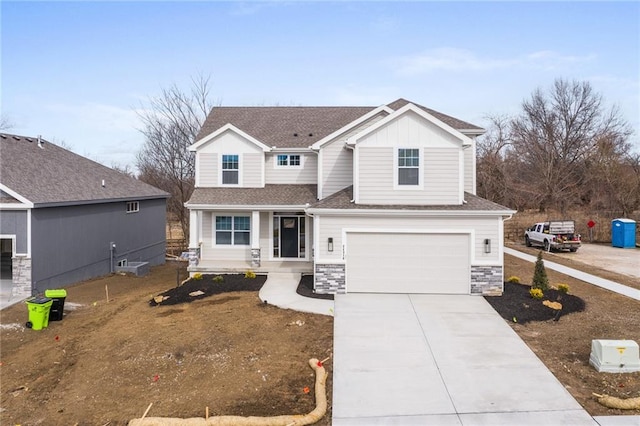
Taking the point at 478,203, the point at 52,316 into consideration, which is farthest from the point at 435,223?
the point at 52,316

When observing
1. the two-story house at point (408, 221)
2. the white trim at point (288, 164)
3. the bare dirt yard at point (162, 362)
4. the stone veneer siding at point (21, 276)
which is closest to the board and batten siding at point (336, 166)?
the two-story house at point (408, 221)

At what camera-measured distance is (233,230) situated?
17.2 metres

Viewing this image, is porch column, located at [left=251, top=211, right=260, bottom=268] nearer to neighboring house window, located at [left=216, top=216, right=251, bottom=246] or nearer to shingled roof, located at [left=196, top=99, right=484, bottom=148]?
neighboring house window, located at [left=216, top=216, right=251, bottom=246]

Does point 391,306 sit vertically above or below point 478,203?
below

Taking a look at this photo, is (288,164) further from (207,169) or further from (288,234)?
(207,169)

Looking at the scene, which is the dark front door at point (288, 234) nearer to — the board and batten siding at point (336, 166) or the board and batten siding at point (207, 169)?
the board and batten siding at point (336, 166)

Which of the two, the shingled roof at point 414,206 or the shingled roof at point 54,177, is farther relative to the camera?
the shingled roof at point 54,177

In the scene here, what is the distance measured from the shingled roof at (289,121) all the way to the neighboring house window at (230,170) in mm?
1523

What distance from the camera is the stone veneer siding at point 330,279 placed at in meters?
13.1

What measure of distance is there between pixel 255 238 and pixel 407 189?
20.5 feet

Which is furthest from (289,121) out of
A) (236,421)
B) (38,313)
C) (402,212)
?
Result: (236,421)

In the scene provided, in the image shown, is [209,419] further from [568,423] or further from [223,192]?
[223,192]

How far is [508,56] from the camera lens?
1848 cm

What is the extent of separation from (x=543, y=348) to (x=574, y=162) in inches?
1406
